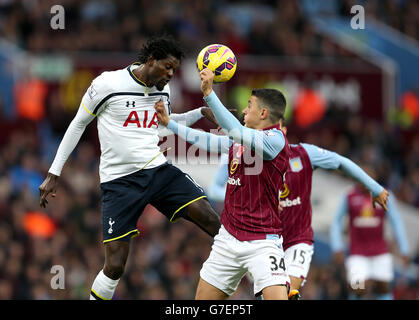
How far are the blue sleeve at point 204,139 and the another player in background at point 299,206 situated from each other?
1.25 metres

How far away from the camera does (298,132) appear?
18391 mm

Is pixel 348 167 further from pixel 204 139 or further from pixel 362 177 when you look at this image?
pixel 204 139

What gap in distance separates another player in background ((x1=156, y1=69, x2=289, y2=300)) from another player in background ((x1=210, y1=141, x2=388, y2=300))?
140cm

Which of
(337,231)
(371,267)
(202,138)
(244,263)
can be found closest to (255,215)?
(244,263)

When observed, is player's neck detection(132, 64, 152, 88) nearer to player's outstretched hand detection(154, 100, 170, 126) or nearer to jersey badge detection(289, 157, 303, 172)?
player's outstretched hand detection(154, 100, 170, 126)

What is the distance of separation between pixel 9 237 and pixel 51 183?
6.21 metres

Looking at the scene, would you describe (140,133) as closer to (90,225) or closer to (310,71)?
(90,225)

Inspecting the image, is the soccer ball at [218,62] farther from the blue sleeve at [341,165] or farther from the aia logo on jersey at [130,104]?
the blue sleeve at [341,165]

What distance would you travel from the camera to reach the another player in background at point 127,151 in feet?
25.7

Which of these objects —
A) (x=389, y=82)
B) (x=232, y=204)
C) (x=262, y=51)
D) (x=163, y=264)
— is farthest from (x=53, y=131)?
(x=232, y=204)

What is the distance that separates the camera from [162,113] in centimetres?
759

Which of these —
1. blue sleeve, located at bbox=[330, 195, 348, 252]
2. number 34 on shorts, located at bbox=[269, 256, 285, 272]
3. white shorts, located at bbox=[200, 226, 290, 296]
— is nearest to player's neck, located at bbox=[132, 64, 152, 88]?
white shorts, located at bbox=[200, 226, 290, 296]

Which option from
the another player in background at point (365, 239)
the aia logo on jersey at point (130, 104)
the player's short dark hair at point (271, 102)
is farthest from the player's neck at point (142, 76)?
the another player in background at point (365, 239)

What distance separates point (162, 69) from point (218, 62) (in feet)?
2.04
